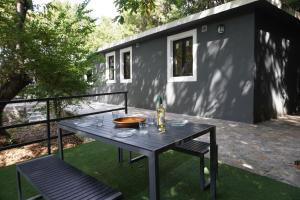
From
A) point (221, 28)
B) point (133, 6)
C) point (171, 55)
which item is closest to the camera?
point (133, 6)

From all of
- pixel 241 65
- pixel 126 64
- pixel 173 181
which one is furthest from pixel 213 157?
pixel 126 64

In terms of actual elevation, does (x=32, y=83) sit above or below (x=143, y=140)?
above

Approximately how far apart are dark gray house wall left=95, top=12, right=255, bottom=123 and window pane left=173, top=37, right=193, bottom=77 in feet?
1.10

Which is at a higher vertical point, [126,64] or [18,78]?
[126,64]

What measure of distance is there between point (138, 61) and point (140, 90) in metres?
1.12

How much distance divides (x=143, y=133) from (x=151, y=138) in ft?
0.55

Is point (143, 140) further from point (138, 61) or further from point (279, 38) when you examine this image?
point (138, 61)

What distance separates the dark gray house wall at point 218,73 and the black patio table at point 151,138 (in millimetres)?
3906

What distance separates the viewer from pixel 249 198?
7.30 ft

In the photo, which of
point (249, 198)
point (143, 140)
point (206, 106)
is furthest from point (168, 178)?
point (206, 106)

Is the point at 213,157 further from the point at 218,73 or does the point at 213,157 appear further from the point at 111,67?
the point at 111,67

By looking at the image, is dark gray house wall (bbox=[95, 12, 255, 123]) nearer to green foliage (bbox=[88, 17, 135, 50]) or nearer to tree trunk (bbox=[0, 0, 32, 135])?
tree trunk (bbox=[0, 0, 32, 135])

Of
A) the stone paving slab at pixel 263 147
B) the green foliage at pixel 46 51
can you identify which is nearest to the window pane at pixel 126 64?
the green foliage at pixel 46 51

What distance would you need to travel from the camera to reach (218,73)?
20.3ft
